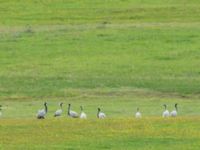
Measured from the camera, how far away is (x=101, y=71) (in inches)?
1722

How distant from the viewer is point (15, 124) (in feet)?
91.8

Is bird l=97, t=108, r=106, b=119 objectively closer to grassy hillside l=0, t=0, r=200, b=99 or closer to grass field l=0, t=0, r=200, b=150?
grass field l=0, t=0, r=200, b=150

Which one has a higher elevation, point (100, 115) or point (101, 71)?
point (101, 71)

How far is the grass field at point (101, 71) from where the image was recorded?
26000 millimetres

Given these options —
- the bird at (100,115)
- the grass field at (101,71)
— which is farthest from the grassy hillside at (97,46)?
the bird at (100,115)

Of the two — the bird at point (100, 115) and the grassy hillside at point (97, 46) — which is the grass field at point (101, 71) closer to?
the grassy hillside at point (97, 46)

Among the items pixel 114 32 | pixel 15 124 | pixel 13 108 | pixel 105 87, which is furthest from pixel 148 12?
pixel 15 124

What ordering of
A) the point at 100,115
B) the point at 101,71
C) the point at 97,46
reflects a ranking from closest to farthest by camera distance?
the point at 100,115, the point at 101,71, the point at 97,46

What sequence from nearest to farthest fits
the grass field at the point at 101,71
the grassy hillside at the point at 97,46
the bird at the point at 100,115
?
the grass field at the point at 101,71 < the bird at the point at 100,115 < the grassy hillside at the point at 97,46

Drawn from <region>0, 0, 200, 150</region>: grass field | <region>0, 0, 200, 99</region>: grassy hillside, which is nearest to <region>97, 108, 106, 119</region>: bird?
<region>0, 0, 200, 150</region>: grass field

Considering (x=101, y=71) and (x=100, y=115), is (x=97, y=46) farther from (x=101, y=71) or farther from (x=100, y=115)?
(x=100, y=115)

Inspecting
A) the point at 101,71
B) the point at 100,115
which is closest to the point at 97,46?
the point at 101,71

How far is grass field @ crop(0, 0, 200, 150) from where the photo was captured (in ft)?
85.3

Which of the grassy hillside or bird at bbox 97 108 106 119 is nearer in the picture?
bird at bbox 97 108 106 119
